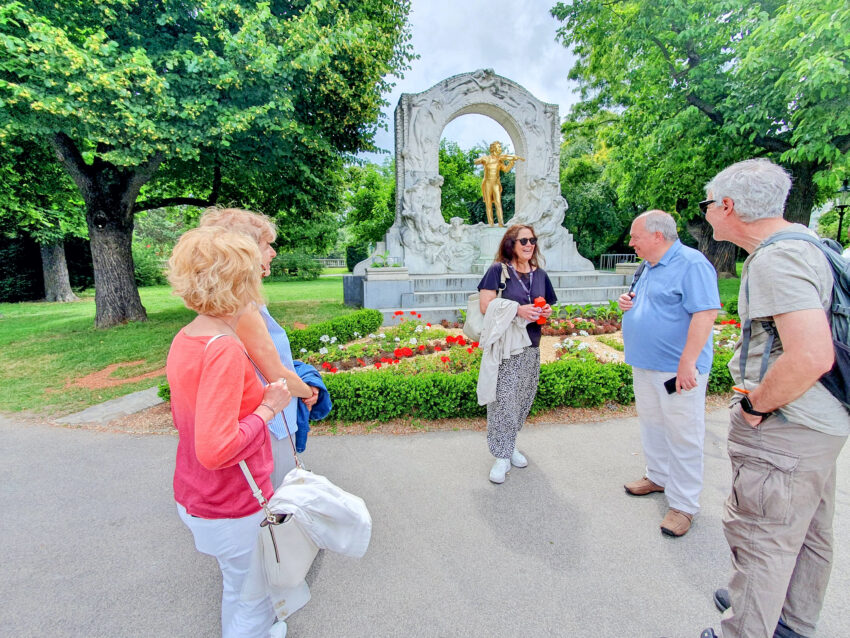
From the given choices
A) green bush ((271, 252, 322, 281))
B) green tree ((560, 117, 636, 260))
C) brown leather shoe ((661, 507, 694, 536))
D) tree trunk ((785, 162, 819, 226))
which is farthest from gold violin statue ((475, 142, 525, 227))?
green bush ((271, 252, 322, 281))

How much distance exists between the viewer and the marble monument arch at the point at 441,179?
11.5 metres

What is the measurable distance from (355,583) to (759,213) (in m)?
2.57

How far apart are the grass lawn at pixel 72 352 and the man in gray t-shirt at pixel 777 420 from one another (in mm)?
6269

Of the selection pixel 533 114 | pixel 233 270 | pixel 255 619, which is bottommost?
pixel 255 619

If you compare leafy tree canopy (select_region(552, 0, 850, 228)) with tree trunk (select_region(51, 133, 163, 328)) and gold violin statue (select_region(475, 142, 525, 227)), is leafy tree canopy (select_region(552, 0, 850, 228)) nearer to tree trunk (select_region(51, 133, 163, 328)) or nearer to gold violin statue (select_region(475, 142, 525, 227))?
gold violin statue (select_region(475, 142, 525, 227))

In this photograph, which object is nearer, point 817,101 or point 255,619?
point 255,619

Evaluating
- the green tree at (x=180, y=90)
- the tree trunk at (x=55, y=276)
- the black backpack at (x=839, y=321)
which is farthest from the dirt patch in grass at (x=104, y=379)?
the tree trunk at (x=55, y=276)

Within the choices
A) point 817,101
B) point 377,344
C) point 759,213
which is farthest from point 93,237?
point 817,101

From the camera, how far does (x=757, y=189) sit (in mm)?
1542

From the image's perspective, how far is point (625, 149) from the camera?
12.7 m

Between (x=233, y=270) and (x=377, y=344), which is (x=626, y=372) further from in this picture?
(x=233, y=270)

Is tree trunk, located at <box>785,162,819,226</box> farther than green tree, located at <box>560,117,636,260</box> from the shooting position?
No

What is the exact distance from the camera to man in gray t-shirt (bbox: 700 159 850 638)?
1.40 metres

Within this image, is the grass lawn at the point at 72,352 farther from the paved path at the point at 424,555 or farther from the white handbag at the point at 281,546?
the white handbag at the point at 281,546
